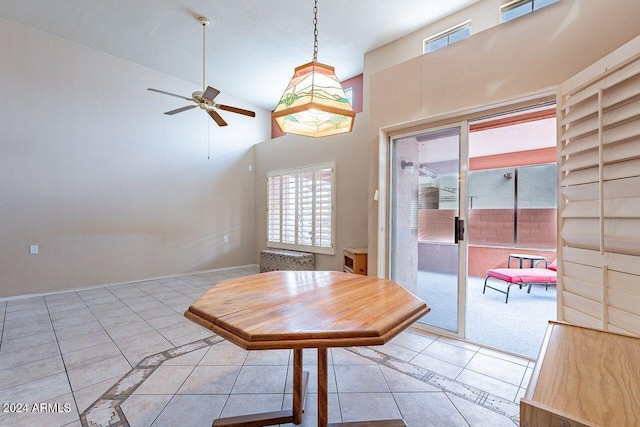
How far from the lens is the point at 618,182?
→ 58.4 inches

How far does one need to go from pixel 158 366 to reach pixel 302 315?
1716mm

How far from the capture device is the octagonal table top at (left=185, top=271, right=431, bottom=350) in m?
0.99

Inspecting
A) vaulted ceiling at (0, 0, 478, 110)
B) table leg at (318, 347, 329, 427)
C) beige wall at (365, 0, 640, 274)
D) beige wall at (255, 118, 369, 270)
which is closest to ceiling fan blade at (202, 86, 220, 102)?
vaulted ceiling at (0, 0, 478, 110)

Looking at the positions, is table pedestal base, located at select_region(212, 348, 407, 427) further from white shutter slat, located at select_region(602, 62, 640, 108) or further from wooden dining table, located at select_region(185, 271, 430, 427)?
white shutter slat, located at select_region(602, 62, 640, 108)

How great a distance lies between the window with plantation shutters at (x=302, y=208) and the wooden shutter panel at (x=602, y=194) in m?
3.28

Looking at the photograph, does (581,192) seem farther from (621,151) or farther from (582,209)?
(621,151)

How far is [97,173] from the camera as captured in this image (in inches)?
173

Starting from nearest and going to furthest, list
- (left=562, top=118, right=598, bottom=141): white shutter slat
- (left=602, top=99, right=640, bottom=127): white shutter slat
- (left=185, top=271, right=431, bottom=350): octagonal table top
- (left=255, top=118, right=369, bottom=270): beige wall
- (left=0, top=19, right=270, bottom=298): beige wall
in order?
1. (left=185, top=271, right=431, bottom=350): octagonal table top
2. (left=602, top=99, right=640, bottom=127): white shutter slat
3. (left=562, top=118, right=598, bottom=141): white shutter slat
4. (left=0, top=19, right=270, bottom=298): beige wall
5. (left=255, top=118, right=369, bottom=270): beige wall

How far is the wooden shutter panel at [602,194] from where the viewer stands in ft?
4.70

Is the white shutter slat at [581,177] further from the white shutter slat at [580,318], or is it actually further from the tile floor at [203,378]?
the tile floor at [203,378]

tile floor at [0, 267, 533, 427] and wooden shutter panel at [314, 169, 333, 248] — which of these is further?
wooden shutter panel at [314, 169, 333, 248]

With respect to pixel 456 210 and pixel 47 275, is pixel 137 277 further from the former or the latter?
pixel 456 210

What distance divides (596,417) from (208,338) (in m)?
2.80

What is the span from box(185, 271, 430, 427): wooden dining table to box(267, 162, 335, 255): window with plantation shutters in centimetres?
306
